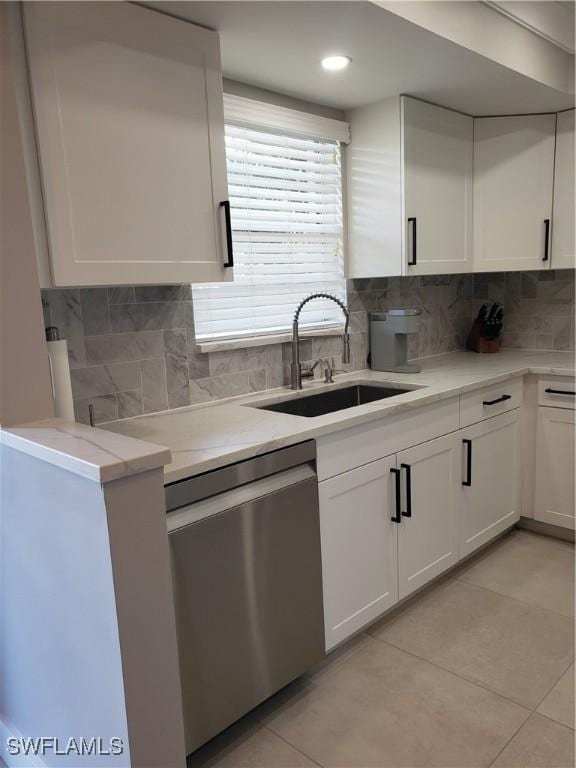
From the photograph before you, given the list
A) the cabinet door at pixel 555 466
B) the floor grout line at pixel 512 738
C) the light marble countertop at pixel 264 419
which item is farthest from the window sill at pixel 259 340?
the floor grout line at pixel 512 738

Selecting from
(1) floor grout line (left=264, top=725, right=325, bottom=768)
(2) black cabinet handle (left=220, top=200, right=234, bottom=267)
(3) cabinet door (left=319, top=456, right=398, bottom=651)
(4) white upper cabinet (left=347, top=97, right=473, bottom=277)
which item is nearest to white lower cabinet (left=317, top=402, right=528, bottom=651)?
(3) cabinet door (left=319, top=456, right=398, bottom=651)

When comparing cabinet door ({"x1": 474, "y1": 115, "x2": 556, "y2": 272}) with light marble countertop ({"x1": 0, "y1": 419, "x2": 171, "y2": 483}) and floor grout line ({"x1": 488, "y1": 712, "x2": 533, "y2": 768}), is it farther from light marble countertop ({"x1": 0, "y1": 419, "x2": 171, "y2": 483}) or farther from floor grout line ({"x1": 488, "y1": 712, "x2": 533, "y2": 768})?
light marble countertop ({"x1": 0, "y1": 419, "x2": 171, "y2": 483})

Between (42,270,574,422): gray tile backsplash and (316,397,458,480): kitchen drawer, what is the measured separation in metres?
0.62

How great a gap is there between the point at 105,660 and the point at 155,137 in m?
1.38

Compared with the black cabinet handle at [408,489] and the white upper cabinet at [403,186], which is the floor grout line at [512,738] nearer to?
the black cabinet handle at [408,489]

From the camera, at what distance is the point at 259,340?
2.43m

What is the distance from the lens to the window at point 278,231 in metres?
2.33

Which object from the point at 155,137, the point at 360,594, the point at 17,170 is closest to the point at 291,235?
the point at 155,137

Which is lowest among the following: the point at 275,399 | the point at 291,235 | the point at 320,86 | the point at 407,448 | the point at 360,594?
the point at 360,594

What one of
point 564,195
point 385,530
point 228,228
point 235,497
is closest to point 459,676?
point 385,530

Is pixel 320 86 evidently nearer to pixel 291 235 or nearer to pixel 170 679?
pixel 291 235

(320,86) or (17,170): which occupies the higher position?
(320,86)

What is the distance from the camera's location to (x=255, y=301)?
8.14ft

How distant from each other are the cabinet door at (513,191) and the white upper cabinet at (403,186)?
0.19 metres
